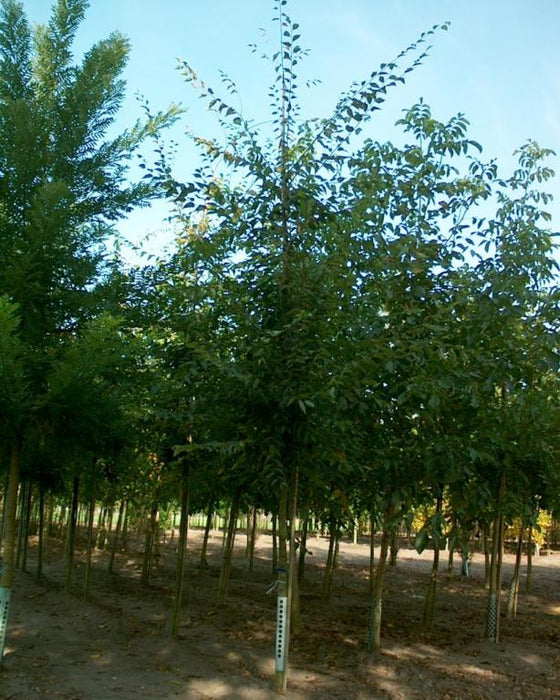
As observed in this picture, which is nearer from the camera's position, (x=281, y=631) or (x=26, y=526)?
(x=281, y=631)

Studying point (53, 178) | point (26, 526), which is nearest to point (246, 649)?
point (53, 178)

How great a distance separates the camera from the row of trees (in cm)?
555

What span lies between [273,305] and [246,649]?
13.6 ft

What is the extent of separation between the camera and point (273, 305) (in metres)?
6.16

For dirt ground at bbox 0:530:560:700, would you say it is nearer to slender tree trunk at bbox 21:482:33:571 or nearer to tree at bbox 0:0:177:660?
slender tree trunk at bbox 21:482:33:571

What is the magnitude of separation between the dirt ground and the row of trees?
1.07m

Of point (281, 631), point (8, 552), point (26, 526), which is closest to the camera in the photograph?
point (281, 631)

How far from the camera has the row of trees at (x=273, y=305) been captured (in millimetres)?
5547

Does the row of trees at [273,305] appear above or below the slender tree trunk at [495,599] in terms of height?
above

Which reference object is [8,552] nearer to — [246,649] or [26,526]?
[246,649]

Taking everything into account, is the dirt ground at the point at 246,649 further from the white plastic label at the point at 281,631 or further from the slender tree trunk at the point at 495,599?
A: the white plastic label at the point at 281,631

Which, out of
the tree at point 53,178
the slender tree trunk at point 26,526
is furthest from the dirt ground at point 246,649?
the tree at point 53,178

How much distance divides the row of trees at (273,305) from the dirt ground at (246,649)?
1068 millimetres

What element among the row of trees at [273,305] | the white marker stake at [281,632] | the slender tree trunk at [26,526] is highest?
the row of trees at [273,305]
